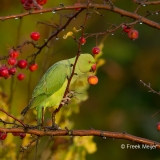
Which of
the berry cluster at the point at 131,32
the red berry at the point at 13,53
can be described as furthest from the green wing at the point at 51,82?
the berry cluster at the point at 131,32

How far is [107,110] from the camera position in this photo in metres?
6.52

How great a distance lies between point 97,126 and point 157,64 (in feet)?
3.84

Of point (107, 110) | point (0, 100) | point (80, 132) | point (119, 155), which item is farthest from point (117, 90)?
point (80, 132)

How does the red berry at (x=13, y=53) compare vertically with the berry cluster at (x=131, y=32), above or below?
below

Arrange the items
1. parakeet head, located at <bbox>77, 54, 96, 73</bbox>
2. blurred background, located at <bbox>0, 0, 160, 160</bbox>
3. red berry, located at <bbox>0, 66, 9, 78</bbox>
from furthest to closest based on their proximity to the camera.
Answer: blurred background, located at <bbox>0, 0, 160, 160</bbox> → parakeet head, located at <bbox>77, 54, 96, 73</bbox> → red berry, located at <bbox>0, 66, 9, 78</bbox>

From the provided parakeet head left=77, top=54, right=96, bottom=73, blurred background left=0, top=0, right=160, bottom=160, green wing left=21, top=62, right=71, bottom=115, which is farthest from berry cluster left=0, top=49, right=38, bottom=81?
blurred background left=0, top=0, right=160, bottom=160

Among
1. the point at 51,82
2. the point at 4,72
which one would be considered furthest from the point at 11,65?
the point at 51,82

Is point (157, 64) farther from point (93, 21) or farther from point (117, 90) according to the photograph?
point (93, 21)

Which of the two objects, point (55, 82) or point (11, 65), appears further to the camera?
point (55, 82)

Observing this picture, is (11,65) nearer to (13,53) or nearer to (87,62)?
(13,53)

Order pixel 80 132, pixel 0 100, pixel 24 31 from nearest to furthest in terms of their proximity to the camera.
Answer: pixel 80 132 < pixel 0 100 < pixel 24 31

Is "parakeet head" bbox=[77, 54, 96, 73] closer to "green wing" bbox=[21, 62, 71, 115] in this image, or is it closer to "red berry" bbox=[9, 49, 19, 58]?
"green wing" bbox=[21, 62, 71, 115]

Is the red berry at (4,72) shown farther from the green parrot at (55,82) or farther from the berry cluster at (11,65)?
the green parrot at (55,82)

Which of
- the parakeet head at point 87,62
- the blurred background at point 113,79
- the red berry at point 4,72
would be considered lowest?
the blurred background at point 113,79
